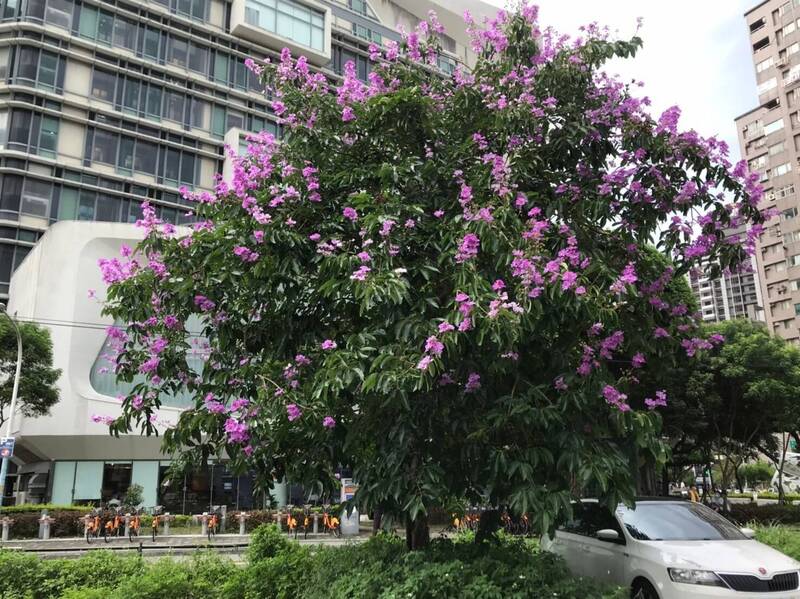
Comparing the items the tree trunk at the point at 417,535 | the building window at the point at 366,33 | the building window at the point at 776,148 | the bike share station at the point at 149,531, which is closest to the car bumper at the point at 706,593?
the tree trunk at the point at 417,535

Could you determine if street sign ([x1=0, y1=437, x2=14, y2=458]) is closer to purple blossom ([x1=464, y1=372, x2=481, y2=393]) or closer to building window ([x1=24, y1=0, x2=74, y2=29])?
purple blossom ([x1=464, y1=372, x2=481, y2=393])

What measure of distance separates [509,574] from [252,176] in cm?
497

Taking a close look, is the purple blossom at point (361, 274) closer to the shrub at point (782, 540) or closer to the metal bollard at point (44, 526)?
the shrub at point (782, 540)

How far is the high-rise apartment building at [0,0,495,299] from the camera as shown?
140 feet

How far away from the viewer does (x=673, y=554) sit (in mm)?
7613

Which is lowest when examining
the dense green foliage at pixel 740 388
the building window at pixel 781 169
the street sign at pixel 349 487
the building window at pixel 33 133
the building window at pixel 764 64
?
the street sign at pixel 349 487

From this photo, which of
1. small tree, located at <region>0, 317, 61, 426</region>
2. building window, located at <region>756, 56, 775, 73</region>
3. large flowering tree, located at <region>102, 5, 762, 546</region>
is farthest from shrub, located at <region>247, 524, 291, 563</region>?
building window, located at <region>756, 56, 775, 73</region>

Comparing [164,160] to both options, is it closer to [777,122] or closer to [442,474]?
[442,474]

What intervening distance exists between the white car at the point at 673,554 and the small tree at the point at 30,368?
2628 cm

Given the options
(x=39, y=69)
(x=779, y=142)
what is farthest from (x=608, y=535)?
(x=779, y=142)

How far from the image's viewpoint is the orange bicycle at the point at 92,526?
957 inches

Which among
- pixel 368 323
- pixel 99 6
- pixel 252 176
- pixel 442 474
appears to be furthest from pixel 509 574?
pixel 99 6

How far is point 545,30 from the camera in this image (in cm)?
759

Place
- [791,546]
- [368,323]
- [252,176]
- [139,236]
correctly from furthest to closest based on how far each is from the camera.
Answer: [139,236]
[791,546]
[252,176]
[368,323]
